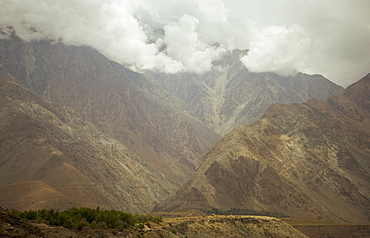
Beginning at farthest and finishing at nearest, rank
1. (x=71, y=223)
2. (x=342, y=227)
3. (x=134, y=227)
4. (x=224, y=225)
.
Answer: (x=342, y=227) → (x=224, y=225) → (x=134, y=227) → (x=71, y=223)

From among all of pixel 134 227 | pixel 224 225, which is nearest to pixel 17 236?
pixel 134 227

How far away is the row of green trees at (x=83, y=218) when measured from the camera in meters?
37.0

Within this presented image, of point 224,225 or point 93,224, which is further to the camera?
point 224,225

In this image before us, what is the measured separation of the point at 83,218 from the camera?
1686 inches

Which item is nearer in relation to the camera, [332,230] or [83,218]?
[83,218]

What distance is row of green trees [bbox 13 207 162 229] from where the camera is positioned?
121 ft

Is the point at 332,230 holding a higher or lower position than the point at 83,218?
higher

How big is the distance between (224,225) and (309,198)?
13538cm

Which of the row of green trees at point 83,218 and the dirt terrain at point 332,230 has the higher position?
the dirt terrain at point 332,230

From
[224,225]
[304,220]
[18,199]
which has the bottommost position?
[18,199]

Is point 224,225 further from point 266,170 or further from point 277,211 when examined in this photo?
point 266,170

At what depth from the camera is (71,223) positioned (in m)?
36.6

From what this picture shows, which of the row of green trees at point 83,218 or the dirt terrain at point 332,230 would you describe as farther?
the dirt terrain at point 332,230

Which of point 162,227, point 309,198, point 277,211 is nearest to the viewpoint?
point 162,227
